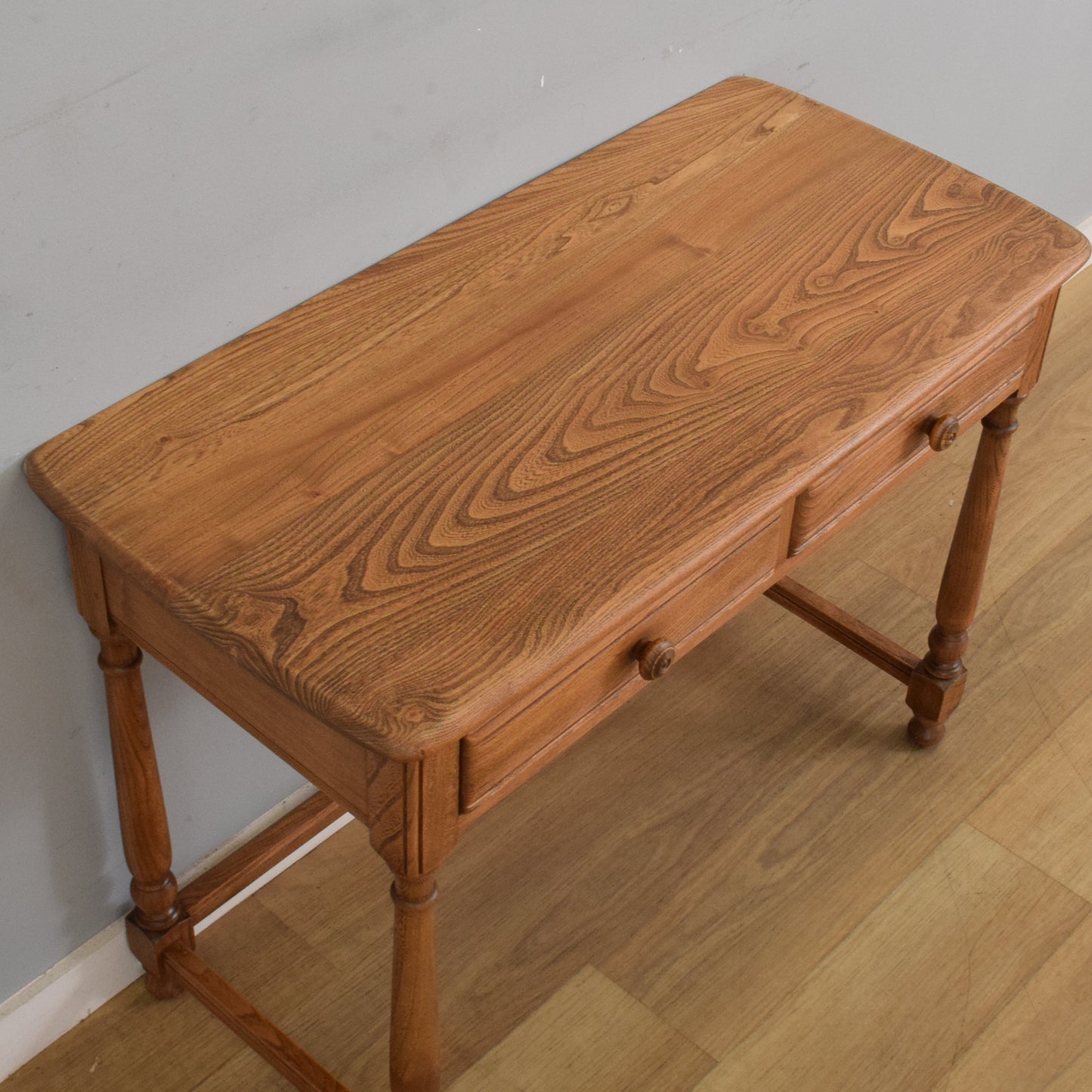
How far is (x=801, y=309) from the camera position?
148cm

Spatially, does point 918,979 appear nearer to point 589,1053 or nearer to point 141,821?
point 589,1053

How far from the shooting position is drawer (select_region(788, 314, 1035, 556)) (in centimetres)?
142

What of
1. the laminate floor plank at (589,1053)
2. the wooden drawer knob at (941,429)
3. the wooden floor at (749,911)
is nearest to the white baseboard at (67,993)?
the wooden floor at (749,911)

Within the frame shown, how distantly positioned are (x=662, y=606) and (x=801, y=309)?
373 millimetres

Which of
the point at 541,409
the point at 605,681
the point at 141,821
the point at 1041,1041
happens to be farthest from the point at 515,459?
the point at 1041,1041

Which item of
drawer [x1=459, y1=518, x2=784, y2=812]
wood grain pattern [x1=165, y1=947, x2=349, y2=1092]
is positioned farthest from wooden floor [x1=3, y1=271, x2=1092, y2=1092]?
drawer [x1=459, y1=518, x2=784, y2=812]

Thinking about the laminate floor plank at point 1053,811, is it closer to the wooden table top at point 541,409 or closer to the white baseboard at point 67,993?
the wooden table top at point 541,409

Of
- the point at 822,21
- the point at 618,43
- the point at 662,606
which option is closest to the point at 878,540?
the point at 822,21

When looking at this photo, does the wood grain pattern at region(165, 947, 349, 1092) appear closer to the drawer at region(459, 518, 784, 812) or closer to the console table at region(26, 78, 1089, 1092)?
the console table at region(26, 78, 1089, 1092)

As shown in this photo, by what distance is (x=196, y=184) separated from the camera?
1.29m

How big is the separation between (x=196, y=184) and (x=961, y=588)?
110cm

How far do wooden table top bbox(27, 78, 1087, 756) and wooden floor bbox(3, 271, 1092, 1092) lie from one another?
0.71 metres

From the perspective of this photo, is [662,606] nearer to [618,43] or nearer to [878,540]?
[618,43]

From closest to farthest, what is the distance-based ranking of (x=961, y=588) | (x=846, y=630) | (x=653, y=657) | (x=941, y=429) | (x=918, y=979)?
(x=653, y=657), (x=941, y=429), (x=918, y=979), (x=961, y=588), (x=846, y=630)
